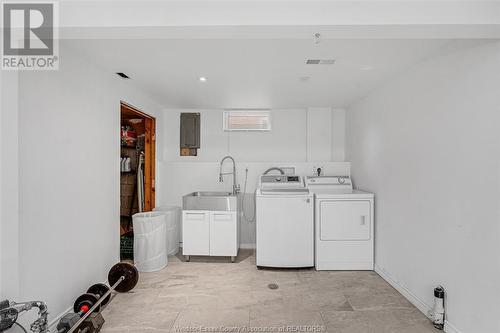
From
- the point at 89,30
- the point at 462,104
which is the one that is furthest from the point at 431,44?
the point at 89,30

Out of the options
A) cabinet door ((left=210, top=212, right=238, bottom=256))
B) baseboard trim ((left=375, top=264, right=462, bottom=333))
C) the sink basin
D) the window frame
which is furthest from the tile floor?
the window frame

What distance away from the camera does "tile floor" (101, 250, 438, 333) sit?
2.18 metres

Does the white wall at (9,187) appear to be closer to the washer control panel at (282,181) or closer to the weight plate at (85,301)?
the weight plate at (85,301)

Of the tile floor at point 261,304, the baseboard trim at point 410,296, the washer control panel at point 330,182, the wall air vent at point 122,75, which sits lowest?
the tile floor at point 261,304

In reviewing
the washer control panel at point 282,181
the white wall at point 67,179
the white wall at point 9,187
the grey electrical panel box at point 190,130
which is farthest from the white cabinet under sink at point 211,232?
the white wall at point 9,187

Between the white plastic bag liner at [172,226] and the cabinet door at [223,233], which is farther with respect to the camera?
the white plastic bag liner at [172,226]

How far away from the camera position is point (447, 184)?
2.10 meters

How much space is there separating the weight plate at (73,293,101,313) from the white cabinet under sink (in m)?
1.55

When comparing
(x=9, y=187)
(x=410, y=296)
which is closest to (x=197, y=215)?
(x=9, y=187)

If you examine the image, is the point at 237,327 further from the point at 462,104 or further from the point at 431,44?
the point at 431,44

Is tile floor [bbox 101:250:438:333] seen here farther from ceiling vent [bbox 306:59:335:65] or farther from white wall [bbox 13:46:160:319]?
ceiling vent [bbox 306:59:335:65]

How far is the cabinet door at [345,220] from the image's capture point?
3305mm

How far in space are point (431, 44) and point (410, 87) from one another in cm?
59

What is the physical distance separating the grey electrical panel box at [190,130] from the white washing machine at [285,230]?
170cm
